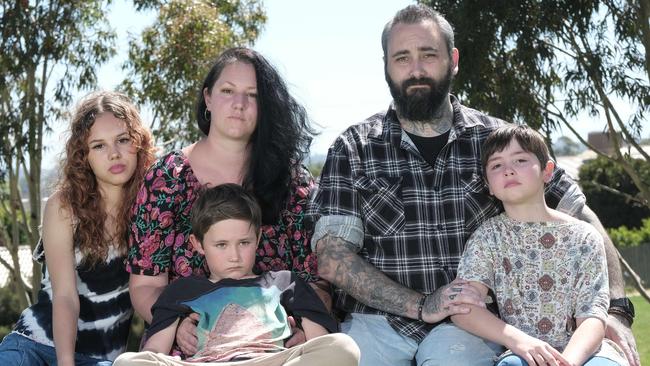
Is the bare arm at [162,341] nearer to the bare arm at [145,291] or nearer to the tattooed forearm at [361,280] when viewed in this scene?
the bare arm at [145,291]

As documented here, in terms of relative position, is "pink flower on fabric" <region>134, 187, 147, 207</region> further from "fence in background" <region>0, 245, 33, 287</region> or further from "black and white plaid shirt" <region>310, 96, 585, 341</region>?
"fence in background" <region>0, 245, 33, 287</region>

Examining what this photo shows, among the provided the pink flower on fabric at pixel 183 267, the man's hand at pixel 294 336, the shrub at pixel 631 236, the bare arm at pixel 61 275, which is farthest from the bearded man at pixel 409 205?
the shrub at pixel 631 236

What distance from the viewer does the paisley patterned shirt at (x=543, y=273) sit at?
3838mm

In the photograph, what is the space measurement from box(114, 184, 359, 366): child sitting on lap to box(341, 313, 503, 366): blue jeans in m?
0.30

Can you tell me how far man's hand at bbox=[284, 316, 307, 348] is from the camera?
382 cm

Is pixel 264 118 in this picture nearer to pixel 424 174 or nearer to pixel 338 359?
pixel 424 174

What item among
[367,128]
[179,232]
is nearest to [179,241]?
[179,232]

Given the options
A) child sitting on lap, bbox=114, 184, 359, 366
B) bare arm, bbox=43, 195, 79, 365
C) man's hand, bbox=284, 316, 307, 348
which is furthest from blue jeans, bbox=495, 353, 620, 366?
bare arm, bbox=43, 195, 79, 365

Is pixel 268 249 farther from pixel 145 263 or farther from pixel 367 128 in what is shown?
pixel 367 128

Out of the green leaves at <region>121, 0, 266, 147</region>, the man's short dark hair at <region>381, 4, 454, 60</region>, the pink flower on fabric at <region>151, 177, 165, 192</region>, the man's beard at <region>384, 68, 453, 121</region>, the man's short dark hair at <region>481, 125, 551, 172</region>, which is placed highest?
the green leaves at <region>121, 0, 266, 147</region>

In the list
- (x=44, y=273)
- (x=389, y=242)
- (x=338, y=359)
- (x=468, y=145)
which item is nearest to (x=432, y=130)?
(x=468, y=145)

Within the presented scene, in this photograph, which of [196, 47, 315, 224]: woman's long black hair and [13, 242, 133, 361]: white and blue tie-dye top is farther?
[196, 47, 315, 224]: woman's long black hair

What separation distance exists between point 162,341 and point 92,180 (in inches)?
38.5

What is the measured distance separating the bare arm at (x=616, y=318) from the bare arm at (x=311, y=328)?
3.92 feet
